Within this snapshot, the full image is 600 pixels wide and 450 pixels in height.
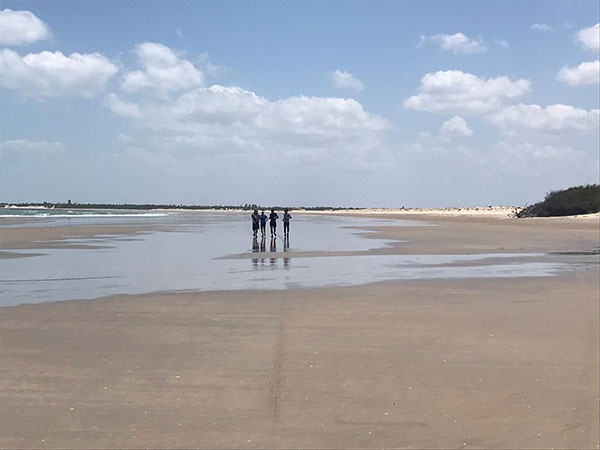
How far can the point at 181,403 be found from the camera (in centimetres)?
550

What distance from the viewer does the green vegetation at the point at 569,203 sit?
61438mm

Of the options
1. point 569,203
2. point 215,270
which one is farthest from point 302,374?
point 569,203

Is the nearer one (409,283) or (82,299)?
(82,299)

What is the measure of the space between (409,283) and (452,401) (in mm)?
8479

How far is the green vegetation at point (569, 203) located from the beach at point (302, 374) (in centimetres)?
5658

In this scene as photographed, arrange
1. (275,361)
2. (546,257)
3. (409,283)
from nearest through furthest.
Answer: (275,361)
(409,283)
(546,257)

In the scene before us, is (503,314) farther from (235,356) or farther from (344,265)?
(344,265)

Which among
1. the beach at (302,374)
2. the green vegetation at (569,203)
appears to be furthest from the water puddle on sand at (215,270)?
the green vegetation at (569,203)

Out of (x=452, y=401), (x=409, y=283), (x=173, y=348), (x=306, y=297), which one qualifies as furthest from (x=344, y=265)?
(x=452, y=401)

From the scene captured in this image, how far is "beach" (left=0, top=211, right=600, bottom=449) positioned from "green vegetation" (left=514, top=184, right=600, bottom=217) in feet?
186

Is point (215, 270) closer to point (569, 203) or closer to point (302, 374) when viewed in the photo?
point (302, 374)

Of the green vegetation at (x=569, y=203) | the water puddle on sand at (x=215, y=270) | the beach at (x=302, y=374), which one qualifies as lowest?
the beach at (x=302, y=374)

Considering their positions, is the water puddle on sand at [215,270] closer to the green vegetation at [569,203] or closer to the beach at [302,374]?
the beach at [302,374]

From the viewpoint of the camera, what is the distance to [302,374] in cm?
636
